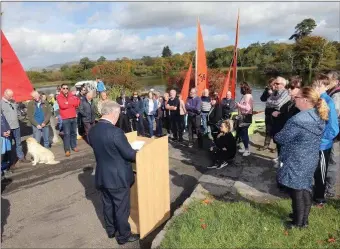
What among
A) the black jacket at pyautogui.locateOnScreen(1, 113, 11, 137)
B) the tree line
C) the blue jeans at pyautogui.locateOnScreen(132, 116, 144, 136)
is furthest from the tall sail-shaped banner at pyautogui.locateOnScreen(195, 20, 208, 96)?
the tree line

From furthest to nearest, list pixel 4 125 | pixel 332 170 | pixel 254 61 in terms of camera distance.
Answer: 1. pixel 254 61
2. pixel 4 125
3. pixel 332 170

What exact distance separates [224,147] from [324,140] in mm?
2619

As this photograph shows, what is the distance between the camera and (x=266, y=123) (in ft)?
24.4

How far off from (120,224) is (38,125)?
5.52 m

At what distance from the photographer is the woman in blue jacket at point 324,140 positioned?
4336 millimetres

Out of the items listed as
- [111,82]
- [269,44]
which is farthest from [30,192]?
[269,44]

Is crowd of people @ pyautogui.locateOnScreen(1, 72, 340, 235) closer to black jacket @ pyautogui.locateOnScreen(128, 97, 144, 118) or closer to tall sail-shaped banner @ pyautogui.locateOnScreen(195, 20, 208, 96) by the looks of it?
black jacket @ pyautogui.locateOnScreen(128, 97, 144, 118)

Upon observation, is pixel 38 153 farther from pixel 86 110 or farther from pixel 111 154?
pixel 111 154

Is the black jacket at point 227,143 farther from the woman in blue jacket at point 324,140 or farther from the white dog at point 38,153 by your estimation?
the white dog at point 38,153

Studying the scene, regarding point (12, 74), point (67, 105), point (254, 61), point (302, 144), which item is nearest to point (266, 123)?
point (302, 144)

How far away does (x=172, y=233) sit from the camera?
3.89 metres

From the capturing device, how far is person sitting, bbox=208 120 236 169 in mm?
6773

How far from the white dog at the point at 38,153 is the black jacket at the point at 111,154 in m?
4.49

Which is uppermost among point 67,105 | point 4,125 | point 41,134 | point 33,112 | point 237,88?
point 67,105
